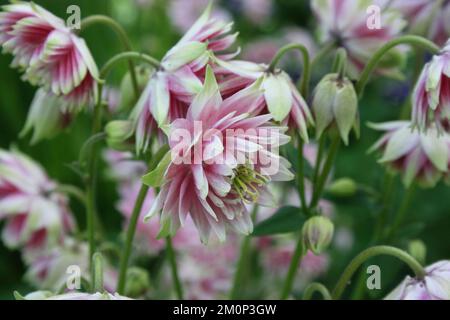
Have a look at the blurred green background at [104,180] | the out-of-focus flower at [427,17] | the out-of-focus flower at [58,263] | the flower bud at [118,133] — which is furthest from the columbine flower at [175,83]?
the blurred green background at [104,180]

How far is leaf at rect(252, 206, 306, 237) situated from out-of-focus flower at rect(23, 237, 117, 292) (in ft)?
0.88

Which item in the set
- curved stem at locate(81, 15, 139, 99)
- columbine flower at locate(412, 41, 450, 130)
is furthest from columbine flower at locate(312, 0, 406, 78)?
curved stem at locate(81, 15, 139, 99)

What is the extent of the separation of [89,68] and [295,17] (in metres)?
1.70

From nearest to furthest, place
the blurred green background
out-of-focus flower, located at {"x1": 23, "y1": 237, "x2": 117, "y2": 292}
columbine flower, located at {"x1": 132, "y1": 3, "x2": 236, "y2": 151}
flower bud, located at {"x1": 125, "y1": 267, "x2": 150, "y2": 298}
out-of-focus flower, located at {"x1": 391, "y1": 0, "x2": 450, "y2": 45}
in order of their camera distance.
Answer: columbine flower, located at {"x1": 132, "y1": 3, "x2": 236, "y2": 151}, flower bud, located at {"x1": 125, "y1": 267, "x2": 150, "y2": 298}, out-of-focus flower, located at {"x1": 23, "y1": 237, "x2": 117, "y2": 292}, out-of-focus flower, located at {"x1": 391, "y1": 0, "x2": 450, "y2": 45}, the blurred green background

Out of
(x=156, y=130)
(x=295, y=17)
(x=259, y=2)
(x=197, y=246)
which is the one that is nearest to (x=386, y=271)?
(x=197, y=246)

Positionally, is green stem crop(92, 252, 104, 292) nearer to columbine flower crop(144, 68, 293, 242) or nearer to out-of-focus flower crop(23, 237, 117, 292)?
columbine flower crop(144, 68, 293, 242)

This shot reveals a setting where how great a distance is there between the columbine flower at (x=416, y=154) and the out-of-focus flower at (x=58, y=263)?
1.38 ft

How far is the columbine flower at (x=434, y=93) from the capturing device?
83 centimetres

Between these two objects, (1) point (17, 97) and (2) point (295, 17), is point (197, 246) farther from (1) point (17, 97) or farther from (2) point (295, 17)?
(2) point (295, 17)

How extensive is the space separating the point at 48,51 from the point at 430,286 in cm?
46

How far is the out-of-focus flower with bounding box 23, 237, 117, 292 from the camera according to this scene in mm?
1153

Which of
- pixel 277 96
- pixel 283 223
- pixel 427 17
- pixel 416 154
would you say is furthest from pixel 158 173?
pixel 427 17

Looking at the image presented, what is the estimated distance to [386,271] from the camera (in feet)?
3.69

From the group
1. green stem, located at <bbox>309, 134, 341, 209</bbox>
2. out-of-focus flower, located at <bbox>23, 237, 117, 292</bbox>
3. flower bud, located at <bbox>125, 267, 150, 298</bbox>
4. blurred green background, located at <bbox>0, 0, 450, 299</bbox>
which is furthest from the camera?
blurred green background, located at <bbox>0, 0, 450, 299</bbox>
